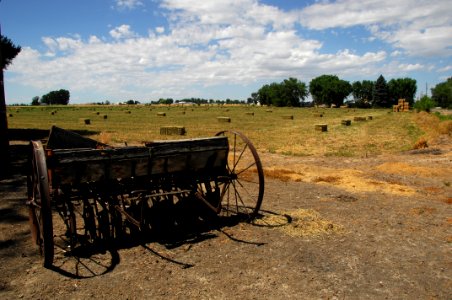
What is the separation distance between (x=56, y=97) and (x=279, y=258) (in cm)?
19127

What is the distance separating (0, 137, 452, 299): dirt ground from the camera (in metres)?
5.43

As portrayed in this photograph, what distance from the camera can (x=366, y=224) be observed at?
8.27 meters

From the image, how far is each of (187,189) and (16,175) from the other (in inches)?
296

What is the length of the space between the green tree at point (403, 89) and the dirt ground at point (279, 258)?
138m

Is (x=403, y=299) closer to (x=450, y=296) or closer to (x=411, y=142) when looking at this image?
(x=450, y=296)

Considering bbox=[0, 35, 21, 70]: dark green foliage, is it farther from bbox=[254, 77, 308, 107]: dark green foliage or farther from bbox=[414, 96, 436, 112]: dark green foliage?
bbox=[254, 77, 308, 107]: dark green foliage

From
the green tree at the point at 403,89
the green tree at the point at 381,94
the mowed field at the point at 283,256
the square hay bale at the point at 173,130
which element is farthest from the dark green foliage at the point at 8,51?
the green tree at the point at 403,89

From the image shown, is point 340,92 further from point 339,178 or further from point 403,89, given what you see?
point 339,178

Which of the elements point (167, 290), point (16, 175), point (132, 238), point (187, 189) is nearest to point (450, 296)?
point (167, 290)

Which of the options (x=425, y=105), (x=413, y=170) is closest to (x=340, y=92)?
(x=425, y=105)

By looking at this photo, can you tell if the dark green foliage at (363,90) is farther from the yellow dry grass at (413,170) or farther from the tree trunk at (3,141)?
the tree trunk at (3,141)

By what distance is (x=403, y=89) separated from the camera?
135 m

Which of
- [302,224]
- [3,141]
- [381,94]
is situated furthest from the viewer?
[381,94]

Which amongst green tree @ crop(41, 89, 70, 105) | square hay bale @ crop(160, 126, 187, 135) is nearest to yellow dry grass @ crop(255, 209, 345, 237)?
square hay bale @ crop(160, 126, 187, 135)
